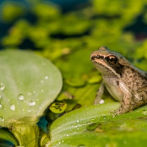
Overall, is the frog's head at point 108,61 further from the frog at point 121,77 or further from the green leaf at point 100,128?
the green leaf at point 100,128

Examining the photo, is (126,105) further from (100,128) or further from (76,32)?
(76,32)

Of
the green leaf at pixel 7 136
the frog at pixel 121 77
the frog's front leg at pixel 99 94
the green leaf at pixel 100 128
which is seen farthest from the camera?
the frog's front leg at pixel 99 94

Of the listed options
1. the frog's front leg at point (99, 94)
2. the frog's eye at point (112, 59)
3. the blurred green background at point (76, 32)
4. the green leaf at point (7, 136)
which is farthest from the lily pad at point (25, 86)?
the frog's eye at point (112, 59)

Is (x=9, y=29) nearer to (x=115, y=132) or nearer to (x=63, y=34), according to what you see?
(x=63, y=34)

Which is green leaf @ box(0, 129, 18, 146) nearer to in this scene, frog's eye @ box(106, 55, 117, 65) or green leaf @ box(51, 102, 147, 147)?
green leaf @ box(51, 102, 147, 147)

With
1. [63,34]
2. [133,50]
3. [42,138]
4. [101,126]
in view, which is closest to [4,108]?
[42,138]

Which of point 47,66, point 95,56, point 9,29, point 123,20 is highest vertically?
point 95,56
